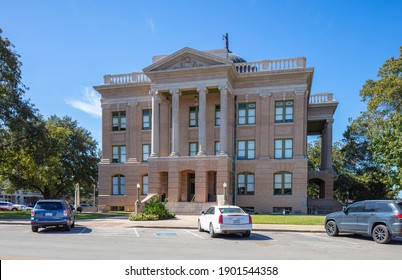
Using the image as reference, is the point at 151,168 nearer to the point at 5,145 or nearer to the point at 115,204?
the point at 115,204

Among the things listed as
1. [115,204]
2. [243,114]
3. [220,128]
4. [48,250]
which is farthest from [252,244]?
[115,204]

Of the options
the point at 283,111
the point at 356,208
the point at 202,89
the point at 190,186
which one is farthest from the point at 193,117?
the point at 356,208

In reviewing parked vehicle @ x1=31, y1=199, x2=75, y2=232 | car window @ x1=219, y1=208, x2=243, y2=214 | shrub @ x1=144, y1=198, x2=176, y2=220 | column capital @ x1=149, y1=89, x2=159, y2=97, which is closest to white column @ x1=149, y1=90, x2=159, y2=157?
column capital @ x1=149, y1=89, x2=159, y2=97

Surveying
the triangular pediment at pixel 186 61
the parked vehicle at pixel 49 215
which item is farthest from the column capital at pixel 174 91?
the parked vehicle at pixel 49 215

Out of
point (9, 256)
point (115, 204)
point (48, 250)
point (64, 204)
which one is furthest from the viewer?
point (115, 204)

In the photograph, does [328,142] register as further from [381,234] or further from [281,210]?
[381,234]

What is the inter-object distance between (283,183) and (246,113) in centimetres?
770

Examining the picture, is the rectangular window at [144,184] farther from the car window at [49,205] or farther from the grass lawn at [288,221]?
the car window at [49,205]

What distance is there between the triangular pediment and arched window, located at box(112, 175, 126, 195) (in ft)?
39.2

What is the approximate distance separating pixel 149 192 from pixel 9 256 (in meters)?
25.6

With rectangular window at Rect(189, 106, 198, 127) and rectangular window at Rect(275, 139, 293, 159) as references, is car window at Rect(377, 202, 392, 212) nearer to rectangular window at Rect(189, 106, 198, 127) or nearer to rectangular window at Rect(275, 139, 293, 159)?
rectangular window at Rect(275, 139, 293, 159)

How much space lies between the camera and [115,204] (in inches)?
1569

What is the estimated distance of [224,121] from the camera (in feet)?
114
